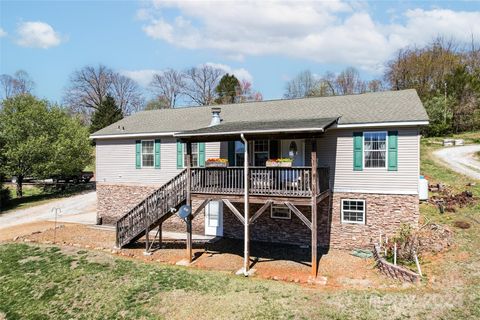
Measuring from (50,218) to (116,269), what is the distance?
45.4 ft

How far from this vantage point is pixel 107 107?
48469mm

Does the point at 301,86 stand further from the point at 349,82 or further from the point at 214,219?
the point at 214,219

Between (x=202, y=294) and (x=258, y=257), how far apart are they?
14.4ft

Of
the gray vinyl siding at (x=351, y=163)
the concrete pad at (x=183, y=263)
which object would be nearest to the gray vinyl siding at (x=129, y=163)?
the gray vinyl siding at (x=351, y=163)

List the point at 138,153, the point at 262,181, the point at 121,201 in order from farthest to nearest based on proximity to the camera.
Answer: the point at 121,201 → the point at 138,153 → the point at 262,181

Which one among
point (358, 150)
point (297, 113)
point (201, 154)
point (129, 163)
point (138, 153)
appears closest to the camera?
point (358, 150)

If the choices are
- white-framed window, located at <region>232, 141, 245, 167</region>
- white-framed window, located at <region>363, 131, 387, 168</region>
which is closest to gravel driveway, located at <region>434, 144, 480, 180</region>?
white-framed window, located at <region>363, 131, 387, 168</region>

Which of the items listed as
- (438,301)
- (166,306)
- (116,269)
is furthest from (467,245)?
(116,269)

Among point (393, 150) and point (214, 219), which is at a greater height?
point (393, 150)

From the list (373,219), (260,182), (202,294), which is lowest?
(202,294)

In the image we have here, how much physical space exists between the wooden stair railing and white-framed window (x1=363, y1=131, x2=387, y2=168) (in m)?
7.86

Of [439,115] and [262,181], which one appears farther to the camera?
[439,115]

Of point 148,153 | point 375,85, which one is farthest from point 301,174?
point 375,85

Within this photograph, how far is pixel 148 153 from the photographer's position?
19375mm
